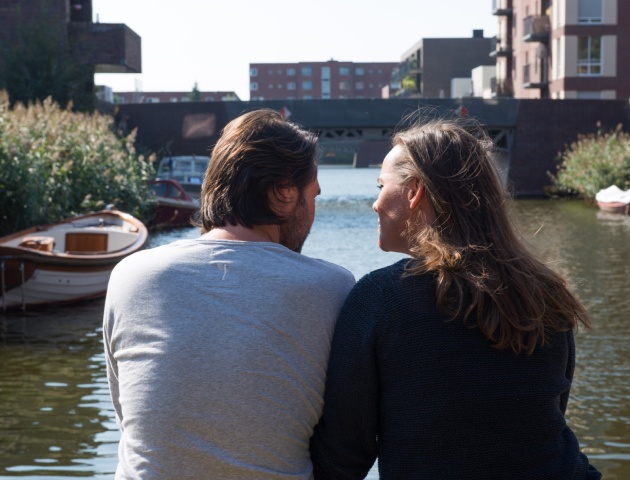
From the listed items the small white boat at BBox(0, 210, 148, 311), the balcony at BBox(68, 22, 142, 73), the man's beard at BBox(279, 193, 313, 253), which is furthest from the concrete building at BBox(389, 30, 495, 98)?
the man's beard at BBox(279, 193, 313, 253)

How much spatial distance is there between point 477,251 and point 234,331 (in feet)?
1.69

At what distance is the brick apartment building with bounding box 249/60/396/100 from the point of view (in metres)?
124

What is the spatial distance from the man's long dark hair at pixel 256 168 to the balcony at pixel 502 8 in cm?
5717

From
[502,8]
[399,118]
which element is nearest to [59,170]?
[399,118]

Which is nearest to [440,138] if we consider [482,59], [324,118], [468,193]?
[468,193]

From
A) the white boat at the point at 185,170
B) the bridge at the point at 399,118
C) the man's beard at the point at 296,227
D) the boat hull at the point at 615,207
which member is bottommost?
the boat hull at the point at 615,207

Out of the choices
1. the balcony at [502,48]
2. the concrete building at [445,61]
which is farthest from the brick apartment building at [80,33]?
the concrete building at [445,61]

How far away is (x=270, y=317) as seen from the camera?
7.25ft

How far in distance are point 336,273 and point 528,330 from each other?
43 centimetres

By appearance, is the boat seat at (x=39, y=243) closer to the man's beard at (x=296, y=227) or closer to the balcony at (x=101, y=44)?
the man's beard at (x=296, y=227)

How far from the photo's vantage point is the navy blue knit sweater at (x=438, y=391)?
212cm

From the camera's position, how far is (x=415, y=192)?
2.29 metres

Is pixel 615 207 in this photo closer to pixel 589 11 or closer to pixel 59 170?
pixel 59 170

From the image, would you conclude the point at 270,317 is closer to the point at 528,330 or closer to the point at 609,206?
the point at 528,330
